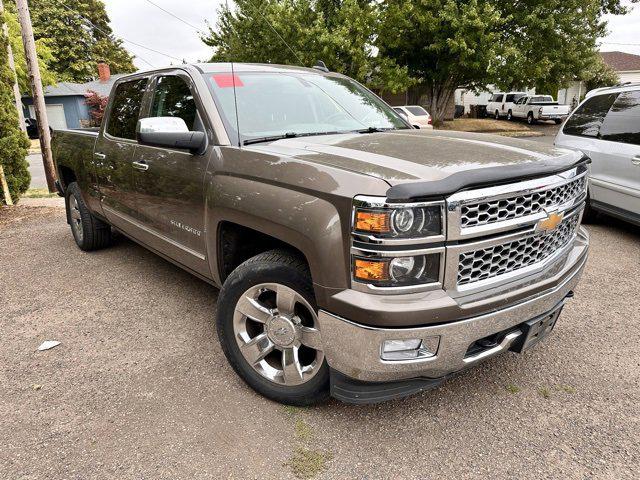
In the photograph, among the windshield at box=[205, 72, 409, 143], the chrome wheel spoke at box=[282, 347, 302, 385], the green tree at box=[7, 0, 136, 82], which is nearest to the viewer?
the chrome wheel spoke at box=[282, 347, 302, 385]

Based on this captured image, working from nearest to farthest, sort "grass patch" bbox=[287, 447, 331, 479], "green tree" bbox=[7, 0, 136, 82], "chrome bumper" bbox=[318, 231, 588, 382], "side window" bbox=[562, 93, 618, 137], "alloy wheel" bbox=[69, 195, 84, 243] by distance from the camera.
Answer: "chrome bumper" bbox=[318, 231, 588, 382] < "grass patch" bbox=[287, 447, 331, 479] < "alloy wheel" bbox=[69, 195, 84, 243] < "side window" bbox=[562, 93, 618, 137] < "green tree" bbox=[7, 0, 136, 82]

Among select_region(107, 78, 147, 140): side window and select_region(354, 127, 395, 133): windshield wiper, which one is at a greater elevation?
select_region(107, 78, 147, 140): side window

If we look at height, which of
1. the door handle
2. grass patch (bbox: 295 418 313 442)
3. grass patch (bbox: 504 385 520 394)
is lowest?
grass patch (bbox: 295 418 313 442)

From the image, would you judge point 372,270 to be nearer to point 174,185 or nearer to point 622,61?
point 174,185

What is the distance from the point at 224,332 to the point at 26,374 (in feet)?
4.63

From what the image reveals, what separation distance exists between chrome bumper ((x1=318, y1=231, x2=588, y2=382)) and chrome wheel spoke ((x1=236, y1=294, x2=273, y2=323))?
0.47m

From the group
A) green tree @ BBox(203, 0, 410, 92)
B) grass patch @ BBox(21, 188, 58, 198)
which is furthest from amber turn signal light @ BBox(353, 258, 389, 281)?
green tree @ BBox(203, 0, 410, 92)

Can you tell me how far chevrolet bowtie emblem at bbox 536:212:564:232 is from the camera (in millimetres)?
2283

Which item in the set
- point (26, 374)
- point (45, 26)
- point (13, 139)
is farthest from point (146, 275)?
point (45, 26)

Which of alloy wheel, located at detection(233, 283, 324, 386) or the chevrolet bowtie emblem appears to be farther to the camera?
alloy wheel, located at detection(233, 283, 324, 386)

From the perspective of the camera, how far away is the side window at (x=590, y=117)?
568 centimetres

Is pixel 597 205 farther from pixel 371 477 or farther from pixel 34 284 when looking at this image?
pixel 34 284

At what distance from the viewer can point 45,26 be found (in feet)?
130

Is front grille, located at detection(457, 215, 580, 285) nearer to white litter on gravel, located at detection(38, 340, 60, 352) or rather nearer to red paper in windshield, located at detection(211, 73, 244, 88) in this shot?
red paper in windshield, located at detection(211, 73, 244, 88)
